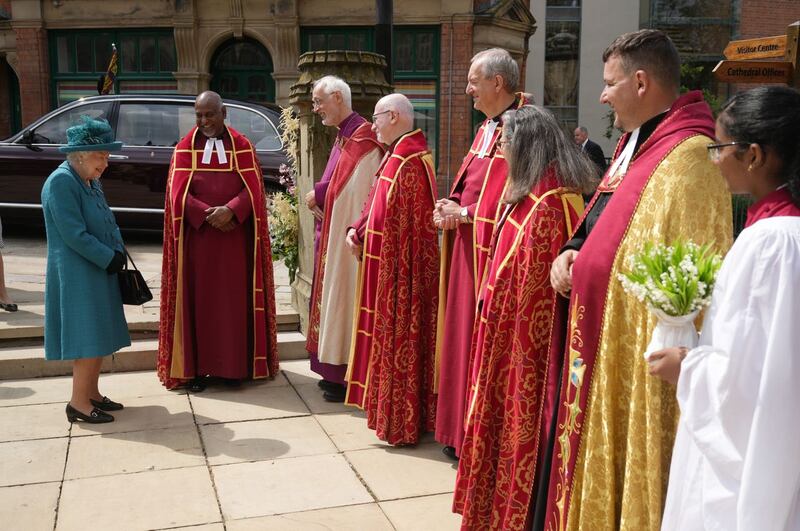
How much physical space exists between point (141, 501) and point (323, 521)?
943 mm

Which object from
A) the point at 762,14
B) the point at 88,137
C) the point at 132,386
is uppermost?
the point at 762,14

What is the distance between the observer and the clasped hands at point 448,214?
416cm

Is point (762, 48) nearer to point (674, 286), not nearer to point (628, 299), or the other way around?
point (628, 299)

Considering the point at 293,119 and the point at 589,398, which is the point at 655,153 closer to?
the point at 589,398

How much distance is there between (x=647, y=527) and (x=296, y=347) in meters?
4.49

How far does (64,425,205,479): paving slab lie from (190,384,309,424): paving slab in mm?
296

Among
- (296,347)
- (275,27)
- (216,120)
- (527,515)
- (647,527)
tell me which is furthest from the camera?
(275,27)

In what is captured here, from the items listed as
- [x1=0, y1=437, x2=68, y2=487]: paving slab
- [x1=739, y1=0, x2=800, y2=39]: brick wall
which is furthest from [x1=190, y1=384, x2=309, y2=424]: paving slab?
[x1=739, y1=0, x2=800, y2=39]: brick wall

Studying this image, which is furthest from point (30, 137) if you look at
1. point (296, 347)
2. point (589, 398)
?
point (589, 398)

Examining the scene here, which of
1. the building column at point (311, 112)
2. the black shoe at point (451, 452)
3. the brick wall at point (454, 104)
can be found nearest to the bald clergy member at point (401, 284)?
the black shoe at point (451, 452)

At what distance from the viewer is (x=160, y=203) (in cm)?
1071

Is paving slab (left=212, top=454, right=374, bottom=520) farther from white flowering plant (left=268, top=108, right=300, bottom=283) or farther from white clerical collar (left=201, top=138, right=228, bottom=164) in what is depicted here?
white flowering plant (left=268, top=108, right=300, bottom=283)

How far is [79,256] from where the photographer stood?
487 cm

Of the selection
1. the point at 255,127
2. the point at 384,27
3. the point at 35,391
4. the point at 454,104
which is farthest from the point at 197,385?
the point at 454,104
